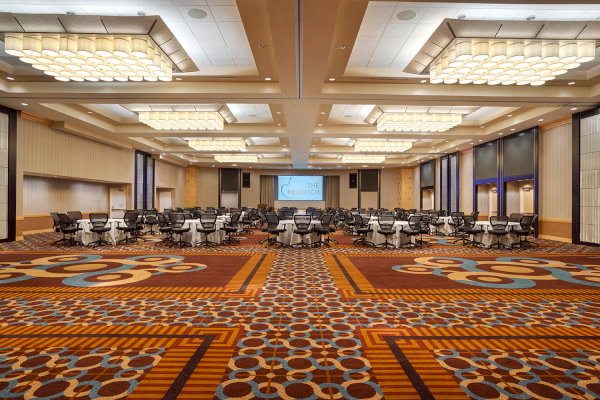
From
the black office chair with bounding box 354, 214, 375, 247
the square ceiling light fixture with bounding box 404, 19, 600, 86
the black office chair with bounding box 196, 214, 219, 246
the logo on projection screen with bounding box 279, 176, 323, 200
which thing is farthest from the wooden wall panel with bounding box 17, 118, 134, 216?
the logo on projection screen with bounding box 279, 176, 323, 200

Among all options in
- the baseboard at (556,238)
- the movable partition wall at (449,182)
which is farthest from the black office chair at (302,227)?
the movable partition wall at (449,182)

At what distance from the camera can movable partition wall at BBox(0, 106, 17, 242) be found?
30.1ft

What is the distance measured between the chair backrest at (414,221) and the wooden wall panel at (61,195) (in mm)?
13179

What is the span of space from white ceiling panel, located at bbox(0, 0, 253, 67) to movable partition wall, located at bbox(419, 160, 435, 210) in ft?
50.8

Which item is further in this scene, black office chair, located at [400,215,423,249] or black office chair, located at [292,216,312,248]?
black office chair, located at [400,215,423,249]

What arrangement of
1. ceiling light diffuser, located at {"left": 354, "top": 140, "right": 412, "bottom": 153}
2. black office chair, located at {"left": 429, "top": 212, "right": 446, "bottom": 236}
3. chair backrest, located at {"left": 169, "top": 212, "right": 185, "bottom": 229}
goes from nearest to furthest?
1. chair backrest, located at {"left": 169, "top": 212, "right": 185, "bottom": 229}
2. black office chair, located at {"left": 429, "top": 212, "right": 446, "bottom": 236}
3. ceiling light diffuser, located at {"left": 354, "top": 140, "right": 412, "bottom": 153}

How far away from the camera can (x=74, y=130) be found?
11.4 meters

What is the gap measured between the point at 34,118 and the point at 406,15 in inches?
458

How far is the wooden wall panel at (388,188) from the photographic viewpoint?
25469 mm

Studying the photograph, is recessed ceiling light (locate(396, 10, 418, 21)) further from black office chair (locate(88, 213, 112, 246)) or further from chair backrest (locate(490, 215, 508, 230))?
black office chair (locate(88, 213, 112, 246))

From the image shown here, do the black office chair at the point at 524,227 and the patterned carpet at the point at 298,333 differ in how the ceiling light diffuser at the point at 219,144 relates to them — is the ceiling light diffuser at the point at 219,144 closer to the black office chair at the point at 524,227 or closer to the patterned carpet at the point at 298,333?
the patterned carpet at the point at 298,333

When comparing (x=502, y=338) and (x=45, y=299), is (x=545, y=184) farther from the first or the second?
(x=45, y=299)

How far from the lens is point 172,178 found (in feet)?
71.2

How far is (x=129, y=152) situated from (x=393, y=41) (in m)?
14.5
